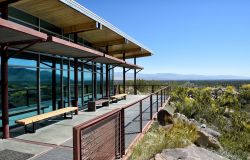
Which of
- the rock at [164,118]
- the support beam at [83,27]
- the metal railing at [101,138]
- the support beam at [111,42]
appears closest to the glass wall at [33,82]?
the support beam at [83,27]

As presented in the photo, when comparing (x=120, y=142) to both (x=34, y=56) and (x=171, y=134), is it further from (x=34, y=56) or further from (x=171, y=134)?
(x=34, y=56)

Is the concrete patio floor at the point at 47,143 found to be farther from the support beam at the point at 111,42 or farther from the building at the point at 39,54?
the support beam at the point at 111,42

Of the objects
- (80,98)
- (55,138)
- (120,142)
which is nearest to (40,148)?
(55,138)

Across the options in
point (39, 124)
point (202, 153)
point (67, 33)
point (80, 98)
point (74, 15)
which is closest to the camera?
point (202, 153)

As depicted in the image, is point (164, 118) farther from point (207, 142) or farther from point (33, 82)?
point (33, 82)

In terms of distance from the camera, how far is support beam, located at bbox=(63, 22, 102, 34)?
11.4 meters

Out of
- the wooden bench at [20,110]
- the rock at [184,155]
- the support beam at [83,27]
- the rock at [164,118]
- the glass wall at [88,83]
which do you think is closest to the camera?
the rock at [184,155]

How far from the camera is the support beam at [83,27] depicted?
11.4 meters

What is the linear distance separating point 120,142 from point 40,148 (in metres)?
2.02

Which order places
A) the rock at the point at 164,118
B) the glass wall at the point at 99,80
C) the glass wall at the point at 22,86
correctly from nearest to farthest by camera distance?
the glass wall at the point at 22,86 → the rock at the point at 164,118 → the glass wall at the point at 99,80

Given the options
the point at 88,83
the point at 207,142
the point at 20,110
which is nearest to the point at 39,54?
the point at 20,110

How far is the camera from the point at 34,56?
31.9ft

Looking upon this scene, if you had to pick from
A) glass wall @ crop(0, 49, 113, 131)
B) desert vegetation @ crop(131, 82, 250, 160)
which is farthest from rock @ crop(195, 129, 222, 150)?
glass wall @ crop(0, 49, 113, 131)

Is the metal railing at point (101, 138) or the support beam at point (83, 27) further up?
the support beam at point (83, 27)
